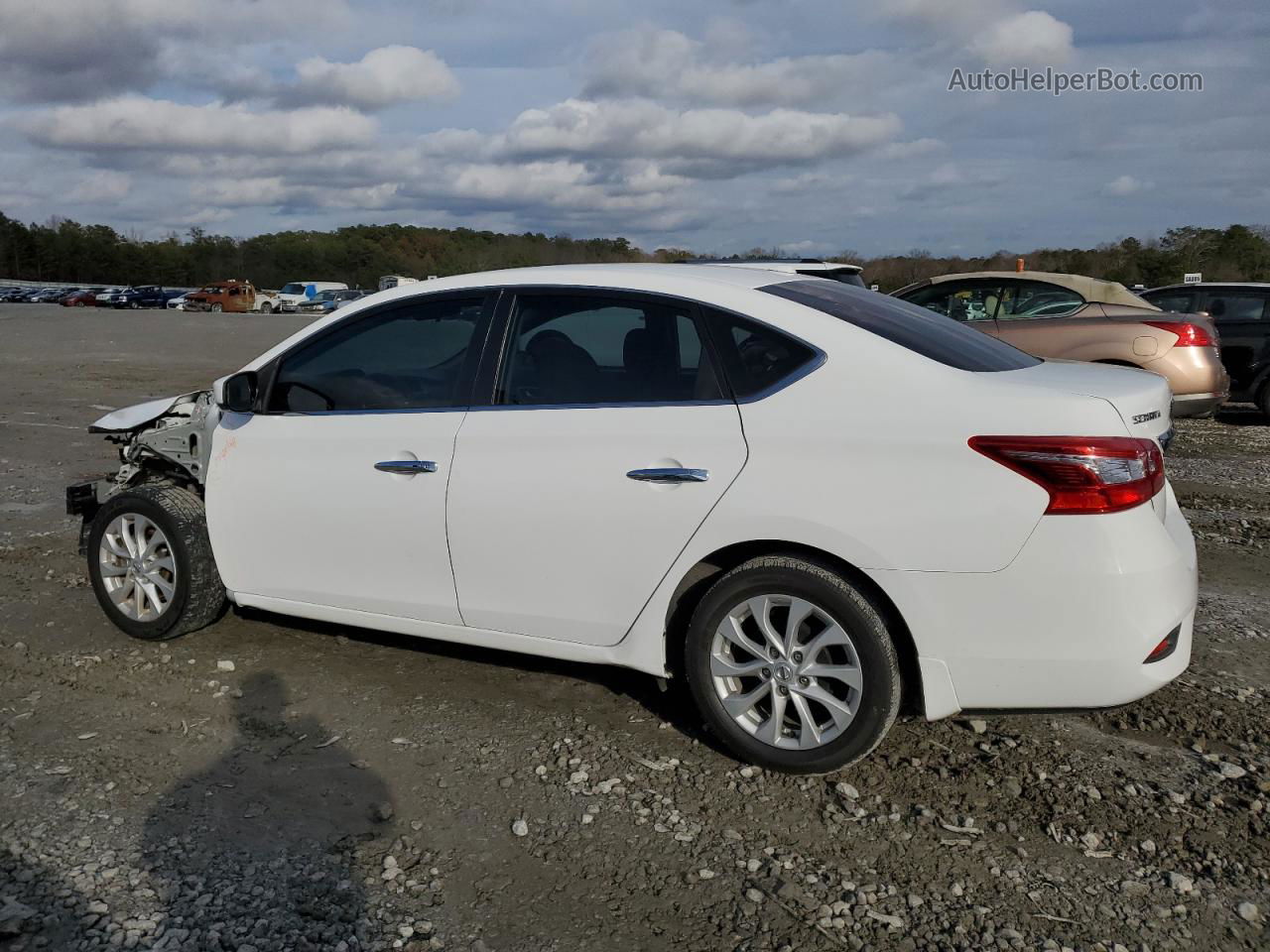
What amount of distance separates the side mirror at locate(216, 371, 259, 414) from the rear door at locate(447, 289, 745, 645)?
117 cm

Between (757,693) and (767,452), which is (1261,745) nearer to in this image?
(757,693)

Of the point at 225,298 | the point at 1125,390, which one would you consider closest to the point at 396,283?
the point at 1125,390

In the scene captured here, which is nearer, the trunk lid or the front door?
the trunk lid

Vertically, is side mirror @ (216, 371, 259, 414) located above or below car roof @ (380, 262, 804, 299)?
below

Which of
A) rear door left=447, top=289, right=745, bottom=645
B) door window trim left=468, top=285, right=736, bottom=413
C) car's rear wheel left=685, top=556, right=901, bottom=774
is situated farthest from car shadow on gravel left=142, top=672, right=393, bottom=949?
door window trim left=468, top=285, right=736, bottom=413

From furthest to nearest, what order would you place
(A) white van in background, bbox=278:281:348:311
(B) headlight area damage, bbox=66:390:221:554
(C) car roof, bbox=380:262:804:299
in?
(A) white van in background, bbox=278:281:348:311 → (B) headlight area damage, bbox=66:390:221:554 → (C) car roof, bbox=380:262:804:299

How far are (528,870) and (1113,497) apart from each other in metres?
2.04

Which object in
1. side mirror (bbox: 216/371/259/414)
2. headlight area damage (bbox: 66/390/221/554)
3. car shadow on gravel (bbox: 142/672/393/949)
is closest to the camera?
car shadow on gravel (bbox: 142/672/393/949)

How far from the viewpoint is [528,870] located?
3.24m

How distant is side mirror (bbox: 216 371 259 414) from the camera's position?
15.6 feet

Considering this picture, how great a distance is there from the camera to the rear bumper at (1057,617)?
10.8ft

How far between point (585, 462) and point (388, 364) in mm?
1132

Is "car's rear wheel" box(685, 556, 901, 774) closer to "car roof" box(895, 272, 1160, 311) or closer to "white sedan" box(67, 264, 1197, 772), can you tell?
"white sedan" box(67, 264, 1197, 772)

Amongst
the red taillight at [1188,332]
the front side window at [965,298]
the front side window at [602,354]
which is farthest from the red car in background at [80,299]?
the front side window at [602,354]
